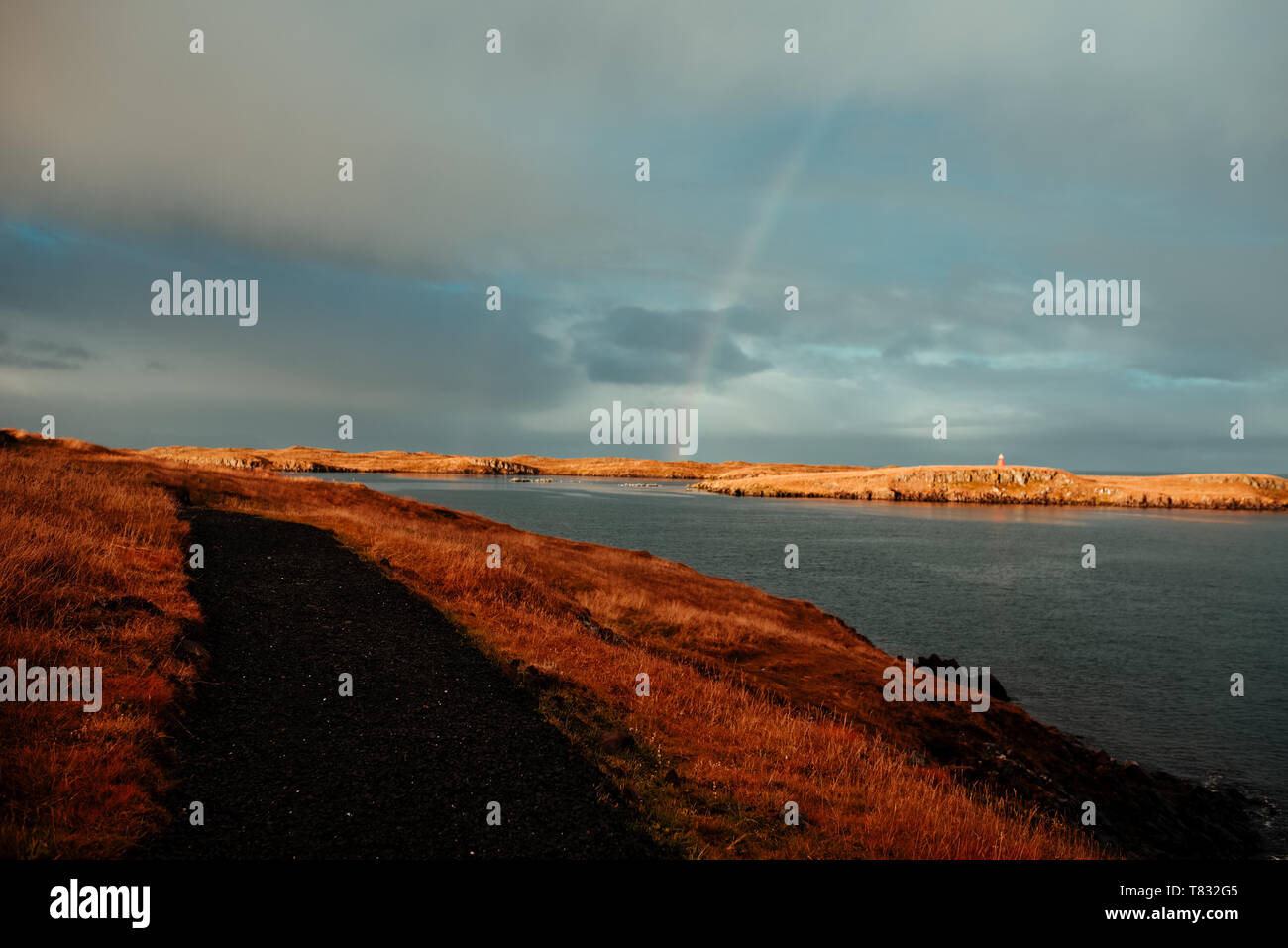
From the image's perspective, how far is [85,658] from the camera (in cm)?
901

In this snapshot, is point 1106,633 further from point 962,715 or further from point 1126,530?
point 1126,530

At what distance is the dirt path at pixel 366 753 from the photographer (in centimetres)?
637

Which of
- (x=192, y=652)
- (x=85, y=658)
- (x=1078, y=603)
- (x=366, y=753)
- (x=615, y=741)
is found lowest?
(x=1078, y=603)

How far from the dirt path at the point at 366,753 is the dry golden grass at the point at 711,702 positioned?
723 millimetres

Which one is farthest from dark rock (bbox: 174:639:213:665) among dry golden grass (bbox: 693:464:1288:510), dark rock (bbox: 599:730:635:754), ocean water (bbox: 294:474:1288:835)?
dry golden grass (bbox: 693:464:1288:510)

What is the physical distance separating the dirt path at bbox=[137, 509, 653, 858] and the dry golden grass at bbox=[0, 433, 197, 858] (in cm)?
48

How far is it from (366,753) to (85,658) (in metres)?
4.34

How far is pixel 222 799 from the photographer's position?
677cm

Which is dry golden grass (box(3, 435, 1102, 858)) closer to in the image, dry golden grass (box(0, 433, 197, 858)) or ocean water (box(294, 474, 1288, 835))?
dry golden grass (box(0, 433, 197, 858))

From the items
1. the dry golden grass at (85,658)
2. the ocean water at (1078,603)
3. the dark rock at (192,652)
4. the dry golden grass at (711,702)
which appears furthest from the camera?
the ocean water at (1078,603)

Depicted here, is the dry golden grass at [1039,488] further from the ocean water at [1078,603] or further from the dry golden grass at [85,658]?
the dry golden grass at [85,658]

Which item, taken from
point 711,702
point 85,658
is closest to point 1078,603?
point 711,702

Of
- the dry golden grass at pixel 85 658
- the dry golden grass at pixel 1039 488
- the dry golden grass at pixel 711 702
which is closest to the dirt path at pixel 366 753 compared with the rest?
the dry golden grass at pixel 85 658

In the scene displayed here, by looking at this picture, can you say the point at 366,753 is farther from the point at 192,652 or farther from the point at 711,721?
the point at 711,721
